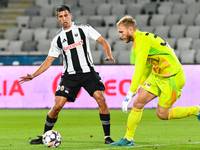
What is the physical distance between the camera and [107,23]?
18016 millimetres

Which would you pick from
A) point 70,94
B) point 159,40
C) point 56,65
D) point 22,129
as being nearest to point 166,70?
point 159,40

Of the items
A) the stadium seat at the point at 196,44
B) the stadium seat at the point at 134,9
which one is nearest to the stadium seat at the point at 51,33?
the stadium seat at the point at 134,9

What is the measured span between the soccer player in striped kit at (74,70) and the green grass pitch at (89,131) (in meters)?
0.45

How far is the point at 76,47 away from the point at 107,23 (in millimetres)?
11742

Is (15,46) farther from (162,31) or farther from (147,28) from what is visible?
(162,31)

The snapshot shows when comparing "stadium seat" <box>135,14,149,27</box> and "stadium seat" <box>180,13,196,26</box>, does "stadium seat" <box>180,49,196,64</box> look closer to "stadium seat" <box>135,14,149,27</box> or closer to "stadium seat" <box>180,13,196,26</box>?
"stadium seat" <box>180,13,196,26</box>

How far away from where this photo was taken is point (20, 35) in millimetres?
17859

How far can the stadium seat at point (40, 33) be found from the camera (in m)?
17.5

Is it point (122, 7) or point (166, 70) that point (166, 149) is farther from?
point (122, 7)

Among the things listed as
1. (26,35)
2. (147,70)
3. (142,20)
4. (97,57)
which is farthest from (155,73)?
(26,35)

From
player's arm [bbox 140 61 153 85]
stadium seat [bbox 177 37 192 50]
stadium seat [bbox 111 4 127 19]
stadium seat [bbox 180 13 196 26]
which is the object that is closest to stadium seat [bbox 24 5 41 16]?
stadium seat [bbox 111 4 127 19]

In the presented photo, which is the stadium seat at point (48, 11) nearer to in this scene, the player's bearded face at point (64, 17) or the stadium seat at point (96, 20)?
the stadium seat at point (96, 20)

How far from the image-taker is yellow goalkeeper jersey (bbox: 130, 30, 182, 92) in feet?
17.6

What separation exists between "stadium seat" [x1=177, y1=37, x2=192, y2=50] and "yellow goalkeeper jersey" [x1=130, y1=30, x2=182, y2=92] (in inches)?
411
